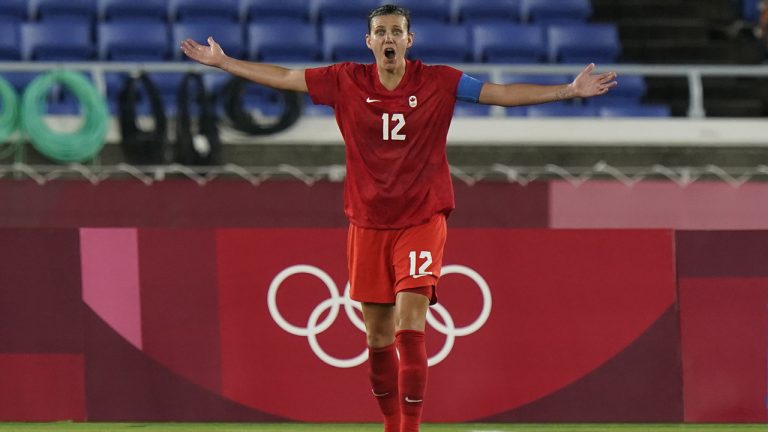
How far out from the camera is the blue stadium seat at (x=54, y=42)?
1300 cm

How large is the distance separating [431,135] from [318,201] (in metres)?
2.40

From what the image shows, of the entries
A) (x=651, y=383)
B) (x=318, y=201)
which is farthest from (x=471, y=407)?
(x=318, y=201)

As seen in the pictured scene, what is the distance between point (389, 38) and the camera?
5.89 metres

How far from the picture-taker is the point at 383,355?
20.4 feet

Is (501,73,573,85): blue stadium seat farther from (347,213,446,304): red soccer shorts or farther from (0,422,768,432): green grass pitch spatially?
(347,213,446,304): red soccer shorts

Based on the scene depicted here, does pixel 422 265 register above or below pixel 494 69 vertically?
below

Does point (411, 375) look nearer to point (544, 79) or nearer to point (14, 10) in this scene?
point (544, 79)

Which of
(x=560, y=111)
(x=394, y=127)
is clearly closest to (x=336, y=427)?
(x=394, y=127)

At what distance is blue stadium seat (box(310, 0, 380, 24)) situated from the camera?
45.1 feet

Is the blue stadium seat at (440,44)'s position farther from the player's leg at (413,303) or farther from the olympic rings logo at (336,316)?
the player's leg at (413,303)

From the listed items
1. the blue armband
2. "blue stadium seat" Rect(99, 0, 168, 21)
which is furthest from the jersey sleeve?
"blue stadium seat" Rect(99, 0, 168, 21)

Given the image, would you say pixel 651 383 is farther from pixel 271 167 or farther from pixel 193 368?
pixel 271 167

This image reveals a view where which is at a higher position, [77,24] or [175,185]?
[77,24]

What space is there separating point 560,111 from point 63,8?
15.7 ft
